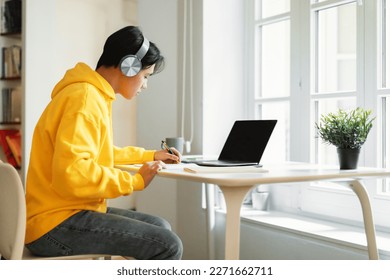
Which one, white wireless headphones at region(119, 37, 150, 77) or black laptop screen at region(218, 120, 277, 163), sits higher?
white wireless headphones at region(119, 37, 150, 77)

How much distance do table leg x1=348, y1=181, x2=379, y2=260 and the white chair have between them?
3.84 ft

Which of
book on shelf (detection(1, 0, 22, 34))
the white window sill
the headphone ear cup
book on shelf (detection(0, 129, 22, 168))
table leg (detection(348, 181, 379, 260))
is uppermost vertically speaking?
book on shelf (detection(1, 0, 22, 34))

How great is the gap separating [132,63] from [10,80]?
2.80 m

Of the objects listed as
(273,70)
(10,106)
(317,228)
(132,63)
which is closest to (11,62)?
(10,106)

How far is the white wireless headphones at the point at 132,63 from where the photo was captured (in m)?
1.56

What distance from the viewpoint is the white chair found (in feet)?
4.16

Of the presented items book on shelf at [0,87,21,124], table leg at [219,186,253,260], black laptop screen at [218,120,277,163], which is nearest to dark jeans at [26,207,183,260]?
table leg at [219,186,253,260]

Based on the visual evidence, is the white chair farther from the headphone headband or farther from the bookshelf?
the bookshelf

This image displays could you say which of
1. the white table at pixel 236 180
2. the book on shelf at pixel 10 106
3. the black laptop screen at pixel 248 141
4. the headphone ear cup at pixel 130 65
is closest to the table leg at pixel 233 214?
the white table at pixel 236 180

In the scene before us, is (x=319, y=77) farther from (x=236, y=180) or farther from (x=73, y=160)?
(x=73, y=160)

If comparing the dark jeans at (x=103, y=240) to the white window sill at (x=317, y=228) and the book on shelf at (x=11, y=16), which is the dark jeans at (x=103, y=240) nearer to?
the white window sill at (x=317, y=228)

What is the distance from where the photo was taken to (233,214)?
1351 millimetres
